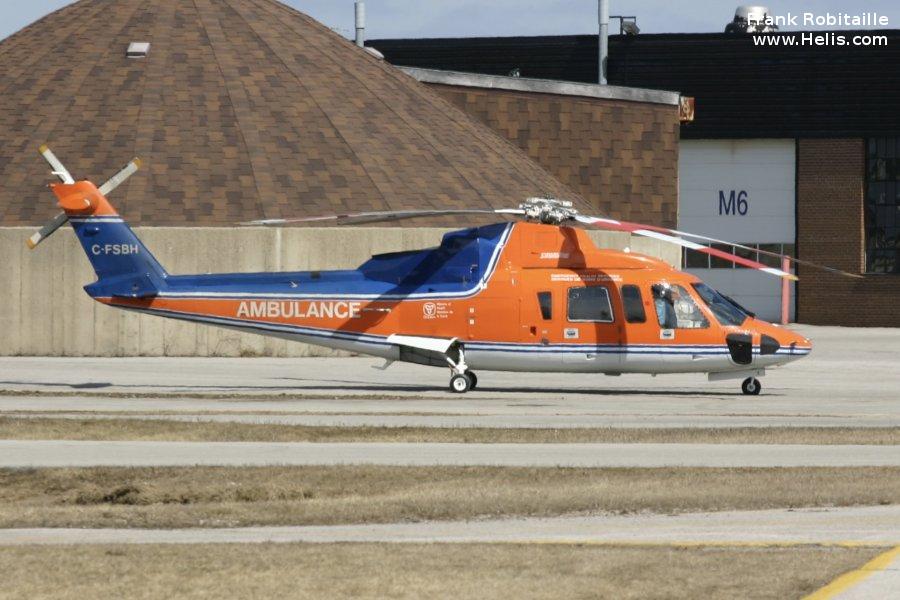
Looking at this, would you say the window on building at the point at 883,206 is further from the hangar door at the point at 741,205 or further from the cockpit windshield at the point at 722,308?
the cockpit windshield at the point at 722,308

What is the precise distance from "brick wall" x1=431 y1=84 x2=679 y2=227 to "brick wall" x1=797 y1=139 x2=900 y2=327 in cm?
778

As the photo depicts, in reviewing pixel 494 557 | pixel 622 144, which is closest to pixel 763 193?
pixel 622 144

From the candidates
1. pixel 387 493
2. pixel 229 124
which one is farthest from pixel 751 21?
pixel 387 493

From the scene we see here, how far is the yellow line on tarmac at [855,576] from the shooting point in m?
10.4

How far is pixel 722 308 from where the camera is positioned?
2775 centimetres

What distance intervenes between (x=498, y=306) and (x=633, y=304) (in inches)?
98.2

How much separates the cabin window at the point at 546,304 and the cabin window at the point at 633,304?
4.41ft

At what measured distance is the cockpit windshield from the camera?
27625 mm

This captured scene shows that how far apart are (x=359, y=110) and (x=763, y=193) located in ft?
61.3

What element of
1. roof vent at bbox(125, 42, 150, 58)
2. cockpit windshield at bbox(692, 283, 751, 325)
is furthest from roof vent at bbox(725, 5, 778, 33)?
cockpit windshield at bbox(692, 283, 751, 325)

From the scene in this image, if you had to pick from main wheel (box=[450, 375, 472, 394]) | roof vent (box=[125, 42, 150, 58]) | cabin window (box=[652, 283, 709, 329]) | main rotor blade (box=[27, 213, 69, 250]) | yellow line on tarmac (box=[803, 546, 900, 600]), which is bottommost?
yellow line on tarmac (box=[803, 546, 900, 600])

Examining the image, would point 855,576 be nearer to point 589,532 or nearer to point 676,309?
point 589,532

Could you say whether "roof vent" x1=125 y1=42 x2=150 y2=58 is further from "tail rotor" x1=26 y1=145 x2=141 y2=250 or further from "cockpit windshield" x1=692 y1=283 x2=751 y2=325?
"cockpit windshield" x1=692 y1=283 x2=751 y2=325

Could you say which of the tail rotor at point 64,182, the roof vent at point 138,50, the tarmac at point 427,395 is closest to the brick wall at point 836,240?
the tarmac at point 427,395
